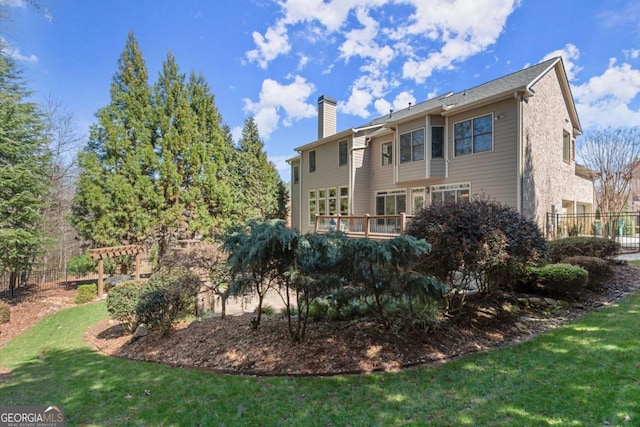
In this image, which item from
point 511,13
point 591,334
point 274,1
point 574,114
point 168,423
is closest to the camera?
point 168,423

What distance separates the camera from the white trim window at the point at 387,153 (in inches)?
623

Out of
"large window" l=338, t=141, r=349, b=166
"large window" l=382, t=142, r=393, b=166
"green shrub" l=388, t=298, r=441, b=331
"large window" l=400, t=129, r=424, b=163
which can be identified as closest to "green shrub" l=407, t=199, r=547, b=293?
"green shrub" l=388, t=298, r=441, b=331

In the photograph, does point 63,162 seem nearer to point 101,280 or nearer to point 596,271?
point 101,280

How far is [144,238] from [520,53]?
20551 millimetres

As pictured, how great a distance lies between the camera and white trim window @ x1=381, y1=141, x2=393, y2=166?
15.8 m

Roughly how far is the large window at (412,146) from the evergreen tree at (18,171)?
46.4 ft

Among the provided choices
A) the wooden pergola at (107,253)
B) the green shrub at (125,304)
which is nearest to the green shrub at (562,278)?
the green shrub at (125,304)

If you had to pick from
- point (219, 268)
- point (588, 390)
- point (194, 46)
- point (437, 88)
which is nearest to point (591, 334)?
point (588, 390)

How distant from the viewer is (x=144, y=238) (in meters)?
13.3

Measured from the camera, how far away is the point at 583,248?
329 inches

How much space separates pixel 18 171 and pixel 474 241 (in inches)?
507

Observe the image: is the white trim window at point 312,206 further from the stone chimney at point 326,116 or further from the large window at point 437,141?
the large window at point 437,141

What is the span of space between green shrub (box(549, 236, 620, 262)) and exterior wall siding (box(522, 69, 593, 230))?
1836mm

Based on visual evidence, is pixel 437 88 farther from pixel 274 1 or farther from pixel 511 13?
pixel 274 1
